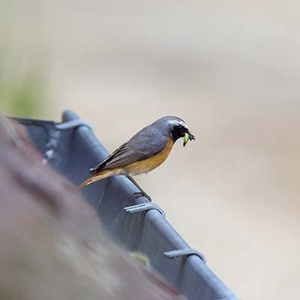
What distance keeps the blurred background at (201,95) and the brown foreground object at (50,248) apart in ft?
14.6

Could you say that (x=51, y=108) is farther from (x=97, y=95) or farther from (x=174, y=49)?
(x=174, y=49)

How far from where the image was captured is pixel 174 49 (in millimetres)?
12188

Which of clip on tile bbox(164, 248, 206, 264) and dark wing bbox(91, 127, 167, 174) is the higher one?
clip on tile bbox(164, 248, 206, 264)

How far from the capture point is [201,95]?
10852mm

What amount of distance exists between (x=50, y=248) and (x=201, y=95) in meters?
9.57

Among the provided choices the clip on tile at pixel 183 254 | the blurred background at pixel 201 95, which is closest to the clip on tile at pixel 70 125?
the clip on tile at pixel 183 254

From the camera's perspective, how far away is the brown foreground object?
1.28 metres

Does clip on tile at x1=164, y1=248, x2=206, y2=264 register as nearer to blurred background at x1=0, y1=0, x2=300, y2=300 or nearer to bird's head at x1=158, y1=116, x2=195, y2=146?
bird's head at x1=158, y1=116, x2=195, y2=146

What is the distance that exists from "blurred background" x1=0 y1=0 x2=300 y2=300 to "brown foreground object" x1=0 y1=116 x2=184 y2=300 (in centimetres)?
446

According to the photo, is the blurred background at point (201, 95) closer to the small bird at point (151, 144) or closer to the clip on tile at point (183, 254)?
the small bird at point (151, 144)

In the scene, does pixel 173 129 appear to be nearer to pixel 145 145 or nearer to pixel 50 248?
pixel 145 145

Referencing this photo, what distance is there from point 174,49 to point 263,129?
2.30 metres

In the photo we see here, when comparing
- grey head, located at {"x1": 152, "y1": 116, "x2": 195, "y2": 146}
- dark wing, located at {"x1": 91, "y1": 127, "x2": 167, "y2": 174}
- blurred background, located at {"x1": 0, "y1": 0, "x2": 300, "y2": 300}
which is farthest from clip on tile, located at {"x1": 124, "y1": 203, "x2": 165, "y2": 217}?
blurred background, located at {"x1": 0, "y1": 0, "x2": 300, "y2": 300}

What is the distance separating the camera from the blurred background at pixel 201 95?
773cm
